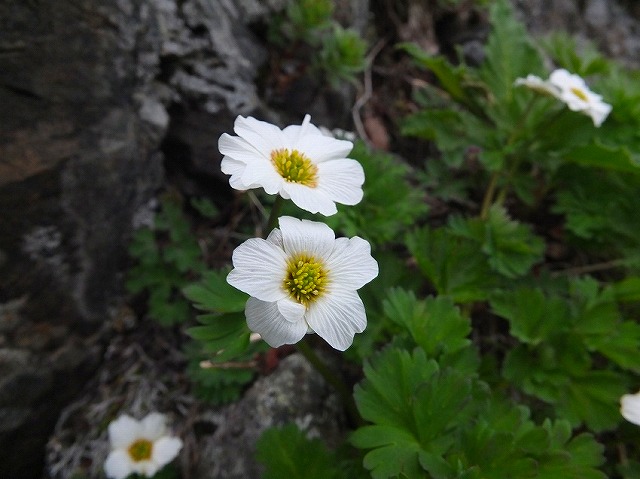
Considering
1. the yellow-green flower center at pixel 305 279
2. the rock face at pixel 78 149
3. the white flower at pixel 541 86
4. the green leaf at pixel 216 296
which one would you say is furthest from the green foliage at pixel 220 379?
the white flower at pixel 541 86

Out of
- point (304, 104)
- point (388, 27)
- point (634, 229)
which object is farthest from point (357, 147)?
point (388, 27)

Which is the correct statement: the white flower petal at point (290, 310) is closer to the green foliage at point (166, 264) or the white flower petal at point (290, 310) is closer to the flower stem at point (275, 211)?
the flower stem at point (275, 211)

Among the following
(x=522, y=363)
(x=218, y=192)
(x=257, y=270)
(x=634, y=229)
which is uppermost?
(x=257, y=270)

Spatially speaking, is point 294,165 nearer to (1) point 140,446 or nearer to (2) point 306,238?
(2) point 306,238

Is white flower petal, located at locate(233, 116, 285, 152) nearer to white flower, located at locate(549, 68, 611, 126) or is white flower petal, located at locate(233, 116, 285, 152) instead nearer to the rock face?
the rock face

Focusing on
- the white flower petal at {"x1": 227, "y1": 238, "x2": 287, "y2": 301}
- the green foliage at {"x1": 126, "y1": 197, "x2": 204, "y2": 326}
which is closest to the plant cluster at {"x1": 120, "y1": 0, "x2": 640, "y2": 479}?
the white flower petal at {"x1": 227, "y1": 238, "x2": 287, "y2": 301}

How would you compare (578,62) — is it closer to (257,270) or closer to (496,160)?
(496,160)
